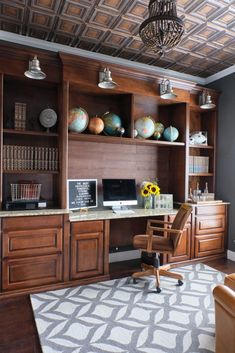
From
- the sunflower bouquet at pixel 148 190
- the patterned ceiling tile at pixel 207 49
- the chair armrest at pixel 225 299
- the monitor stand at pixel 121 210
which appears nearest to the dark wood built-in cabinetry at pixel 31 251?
the monitor stand at pixel 121 210

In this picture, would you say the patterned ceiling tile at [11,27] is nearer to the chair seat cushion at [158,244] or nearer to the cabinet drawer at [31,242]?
the cabinet drawer at [31,242]

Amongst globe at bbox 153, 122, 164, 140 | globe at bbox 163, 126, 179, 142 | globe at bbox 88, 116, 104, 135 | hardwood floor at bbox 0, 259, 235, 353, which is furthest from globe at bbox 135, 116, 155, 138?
hardwood floor at bbox 0, 259, 235, 353

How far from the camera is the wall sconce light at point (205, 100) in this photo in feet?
12.4

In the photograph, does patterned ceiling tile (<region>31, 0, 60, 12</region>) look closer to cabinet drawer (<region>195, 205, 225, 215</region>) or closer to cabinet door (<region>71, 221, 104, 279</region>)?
cabinet door (<region>71, 221, 104, 279</region>)

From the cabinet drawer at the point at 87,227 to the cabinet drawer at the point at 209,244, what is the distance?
1574 millimetres

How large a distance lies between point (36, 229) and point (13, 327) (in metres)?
0.93

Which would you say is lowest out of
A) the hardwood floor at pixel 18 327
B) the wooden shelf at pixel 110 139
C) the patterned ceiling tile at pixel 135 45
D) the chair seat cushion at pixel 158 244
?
the hardwood floor at pixel 18 327

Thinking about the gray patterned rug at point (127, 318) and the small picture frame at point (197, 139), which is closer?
the gray patterned rug at point (127, 318)

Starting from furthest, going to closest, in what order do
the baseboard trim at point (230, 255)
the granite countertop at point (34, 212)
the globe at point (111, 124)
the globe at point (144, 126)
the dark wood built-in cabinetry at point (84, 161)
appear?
1. the baseboard trim at point (230, 255)
2. the globe at point (144, 126)
3. the globe at point (111, 124)
4. the dark wood built-in cabinetry at point (84, 161)
5. the granite countertop at point (34, 212)

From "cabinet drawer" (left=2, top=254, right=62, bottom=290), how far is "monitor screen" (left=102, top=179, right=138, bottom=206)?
40.6 inches

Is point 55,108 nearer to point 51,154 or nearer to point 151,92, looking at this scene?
point 51,154

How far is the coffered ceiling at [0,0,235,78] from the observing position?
2.56m

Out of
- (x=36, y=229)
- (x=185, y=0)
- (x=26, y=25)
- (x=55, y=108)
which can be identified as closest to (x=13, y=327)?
(x=36, y=229)

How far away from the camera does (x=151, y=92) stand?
3.55 metres
